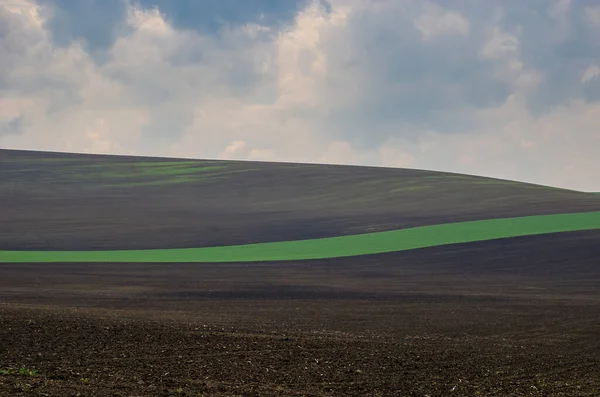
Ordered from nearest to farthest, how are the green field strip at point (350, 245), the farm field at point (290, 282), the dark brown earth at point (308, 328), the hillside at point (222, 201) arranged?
the dark brown earth at point (308, 328) < the farm field at point (290, 282) < the green field strip at point (350, 245) < the hillside at point (222, 201)

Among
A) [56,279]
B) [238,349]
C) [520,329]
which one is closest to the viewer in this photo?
[238,349]

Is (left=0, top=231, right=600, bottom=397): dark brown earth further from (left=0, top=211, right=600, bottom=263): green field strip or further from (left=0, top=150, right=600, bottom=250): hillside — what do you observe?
(left=0, top=150, right=600, bottom=250): hillside

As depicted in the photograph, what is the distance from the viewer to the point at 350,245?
69812 mm

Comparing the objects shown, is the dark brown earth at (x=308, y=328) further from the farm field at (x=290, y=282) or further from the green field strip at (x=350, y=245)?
the green field strip at (x=350, y=245)

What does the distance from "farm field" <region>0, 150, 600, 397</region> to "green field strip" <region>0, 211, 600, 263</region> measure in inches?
13.3

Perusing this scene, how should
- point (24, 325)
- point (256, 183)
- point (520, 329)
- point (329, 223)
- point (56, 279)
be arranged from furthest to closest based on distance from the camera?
point (256, 183), point (329, 223), point (56, 279), point (520, 329), point (24, 325)

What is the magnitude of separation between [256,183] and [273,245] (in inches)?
1492

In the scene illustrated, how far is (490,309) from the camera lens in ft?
132

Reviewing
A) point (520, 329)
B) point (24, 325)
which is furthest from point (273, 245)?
point (24, 325)

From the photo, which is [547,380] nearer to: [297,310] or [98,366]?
[98,366]

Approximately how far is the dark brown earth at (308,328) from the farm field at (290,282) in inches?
4.7

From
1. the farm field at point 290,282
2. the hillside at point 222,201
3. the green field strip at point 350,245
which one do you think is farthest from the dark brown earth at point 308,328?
the hillside at point 222,201

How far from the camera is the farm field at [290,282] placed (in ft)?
73.3

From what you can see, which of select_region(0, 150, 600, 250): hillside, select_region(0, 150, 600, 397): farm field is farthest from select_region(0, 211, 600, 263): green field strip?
select_region(0, 150, 600, 250): hillside
